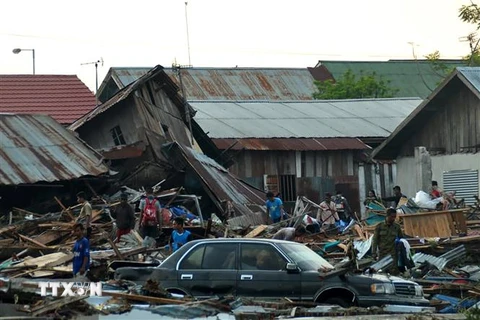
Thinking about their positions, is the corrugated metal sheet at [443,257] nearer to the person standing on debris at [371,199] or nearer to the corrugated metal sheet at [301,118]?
the person standing on debris at [371,199]

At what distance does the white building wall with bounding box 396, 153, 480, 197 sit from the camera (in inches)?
1340

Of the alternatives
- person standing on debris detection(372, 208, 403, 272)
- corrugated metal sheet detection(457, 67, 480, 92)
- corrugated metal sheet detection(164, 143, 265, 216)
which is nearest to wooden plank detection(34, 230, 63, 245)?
corrugated metal sheet detection(164, 143, 265, 216)

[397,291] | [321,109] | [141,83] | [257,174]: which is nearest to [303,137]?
[257,174]

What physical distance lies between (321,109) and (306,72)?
1785 cm

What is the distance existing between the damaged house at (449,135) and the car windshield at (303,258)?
14797mm

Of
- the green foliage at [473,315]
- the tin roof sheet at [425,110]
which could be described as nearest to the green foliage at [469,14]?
the tin roof sheet at [425,110]

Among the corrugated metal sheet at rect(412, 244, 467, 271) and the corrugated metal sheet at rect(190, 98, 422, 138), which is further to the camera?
the corrugated metal sheet at rect(190, 98, 422, 138)

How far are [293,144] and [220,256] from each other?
2530 centimetres

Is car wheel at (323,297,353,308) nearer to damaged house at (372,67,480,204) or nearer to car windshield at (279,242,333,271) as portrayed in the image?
car windshield at (279,242,333,271)

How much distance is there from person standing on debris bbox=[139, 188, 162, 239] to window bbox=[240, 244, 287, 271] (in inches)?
347

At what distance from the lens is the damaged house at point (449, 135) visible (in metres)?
33.5

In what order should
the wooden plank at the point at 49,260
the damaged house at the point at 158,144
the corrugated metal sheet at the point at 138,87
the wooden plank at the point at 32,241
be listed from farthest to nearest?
the corrugated metal sheet at the point at 138,87
the damaged house at the point at 158,144
the wooden plank at the point at 32,241
the wooden plank at the point at 49,260

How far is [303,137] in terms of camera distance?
4409 centimetres

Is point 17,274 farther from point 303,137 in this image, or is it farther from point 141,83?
point 303,137
